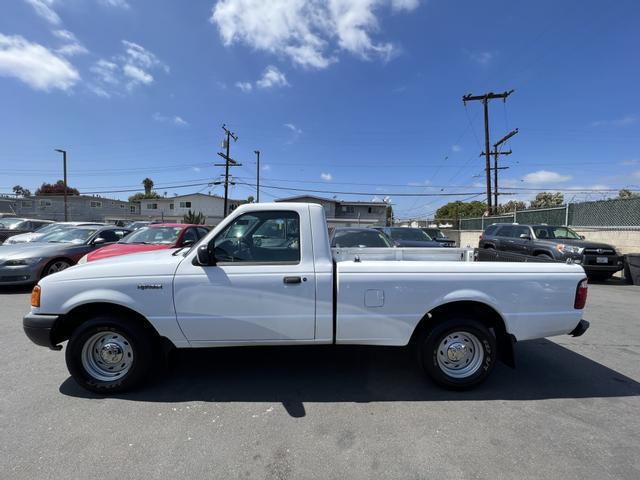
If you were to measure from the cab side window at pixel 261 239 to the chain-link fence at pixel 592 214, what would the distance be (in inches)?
555

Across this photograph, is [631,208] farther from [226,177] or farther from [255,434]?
[226,177]

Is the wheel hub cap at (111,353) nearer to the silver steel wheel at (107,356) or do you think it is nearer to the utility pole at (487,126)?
the silver steel wheel at (107,356)

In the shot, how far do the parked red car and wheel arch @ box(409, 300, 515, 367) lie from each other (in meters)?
5.28

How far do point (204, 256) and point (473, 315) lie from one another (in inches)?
105

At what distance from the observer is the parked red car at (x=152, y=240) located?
699 centimetres

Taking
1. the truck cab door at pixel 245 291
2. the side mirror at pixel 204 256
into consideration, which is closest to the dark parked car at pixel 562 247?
the truck cab door at pixel 245 291

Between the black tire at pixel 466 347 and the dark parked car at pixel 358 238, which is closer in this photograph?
the black tire at pixel 466 347

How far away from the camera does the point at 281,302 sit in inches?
122

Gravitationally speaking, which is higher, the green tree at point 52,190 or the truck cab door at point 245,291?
the green tree at point 52,190

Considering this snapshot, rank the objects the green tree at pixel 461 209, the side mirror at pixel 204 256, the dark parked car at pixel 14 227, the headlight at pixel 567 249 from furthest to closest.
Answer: the green tree at pixel 461 209 → the dark parked car at pixel 14 227 → the headlight at pixel 567 249 → the side mirror at pixel 204 256

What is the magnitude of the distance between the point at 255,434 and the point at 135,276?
1.74 meters

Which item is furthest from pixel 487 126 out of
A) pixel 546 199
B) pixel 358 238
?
pixel 546 199

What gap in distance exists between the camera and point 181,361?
4.01 m

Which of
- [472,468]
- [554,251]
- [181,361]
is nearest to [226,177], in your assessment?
[554,251]
